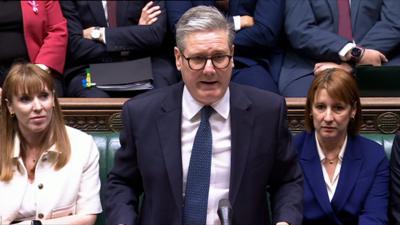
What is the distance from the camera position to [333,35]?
324cm

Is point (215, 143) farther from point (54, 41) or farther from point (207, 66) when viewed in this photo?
point (54, 41)

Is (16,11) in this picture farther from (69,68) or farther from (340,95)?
(340,95)

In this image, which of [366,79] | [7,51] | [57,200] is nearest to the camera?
[57,200]

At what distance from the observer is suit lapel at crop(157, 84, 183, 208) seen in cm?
194

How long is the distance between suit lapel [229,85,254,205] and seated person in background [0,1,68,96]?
57.7 inches

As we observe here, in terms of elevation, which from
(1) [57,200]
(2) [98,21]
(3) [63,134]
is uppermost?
(2) [98,21]

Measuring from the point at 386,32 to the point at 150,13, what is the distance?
1117 mm

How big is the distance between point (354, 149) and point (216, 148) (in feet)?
2.35

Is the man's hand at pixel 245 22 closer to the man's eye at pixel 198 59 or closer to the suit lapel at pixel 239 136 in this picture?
the suit lapel at pixel 239 136

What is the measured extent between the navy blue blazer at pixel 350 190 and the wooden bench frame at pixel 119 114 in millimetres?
435

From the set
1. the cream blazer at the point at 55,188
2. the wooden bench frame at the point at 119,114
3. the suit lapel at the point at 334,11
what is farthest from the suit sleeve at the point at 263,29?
the cream blazer at the point at 55,188

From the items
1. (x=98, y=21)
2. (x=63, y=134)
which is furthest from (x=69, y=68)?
(x=63, y=134)

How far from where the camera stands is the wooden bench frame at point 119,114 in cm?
288

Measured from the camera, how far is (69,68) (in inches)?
134
